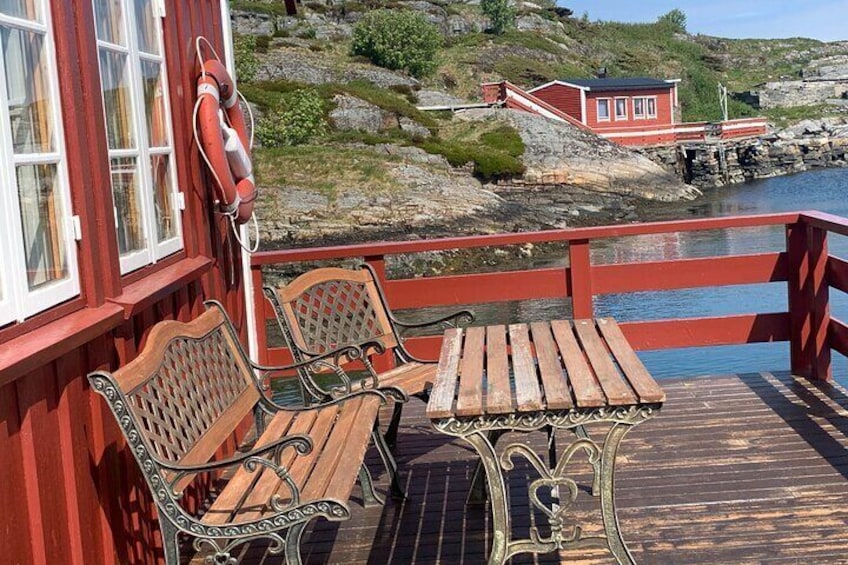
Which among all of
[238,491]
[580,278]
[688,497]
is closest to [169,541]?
[238,491]

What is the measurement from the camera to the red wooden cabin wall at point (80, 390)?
229 cm

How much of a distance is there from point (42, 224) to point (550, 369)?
148cm

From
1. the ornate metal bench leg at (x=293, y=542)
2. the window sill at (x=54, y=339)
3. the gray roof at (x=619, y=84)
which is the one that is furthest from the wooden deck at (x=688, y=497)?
the gray roof at (x=619, y=84)

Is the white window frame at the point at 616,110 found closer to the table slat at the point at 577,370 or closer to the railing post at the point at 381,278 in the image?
the railing post at the point at 381,278

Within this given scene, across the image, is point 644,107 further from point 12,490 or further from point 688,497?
point 12,490

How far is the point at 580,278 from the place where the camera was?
215 inches

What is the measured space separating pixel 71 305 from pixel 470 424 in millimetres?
1091

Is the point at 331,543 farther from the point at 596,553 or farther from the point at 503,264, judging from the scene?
the point at 503,264

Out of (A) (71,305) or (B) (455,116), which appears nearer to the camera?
(A) (71,305)

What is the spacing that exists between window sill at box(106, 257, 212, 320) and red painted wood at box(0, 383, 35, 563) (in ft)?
2.24

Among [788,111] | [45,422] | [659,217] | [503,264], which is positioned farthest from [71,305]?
[788,111]

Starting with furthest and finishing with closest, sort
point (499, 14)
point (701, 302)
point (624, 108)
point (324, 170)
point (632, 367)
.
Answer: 1. point (499, 14)
2. point (624, 108)
3. point (324, 170)
4. point (701, 302)
5. point (632, 367)

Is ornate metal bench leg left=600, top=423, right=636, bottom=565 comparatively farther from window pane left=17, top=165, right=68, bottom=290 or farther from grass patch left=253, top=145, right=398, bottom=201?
grass patch left=253, top=145, right=398, bottom=201

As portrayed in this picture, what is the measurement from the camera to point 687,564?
314 centimetres
